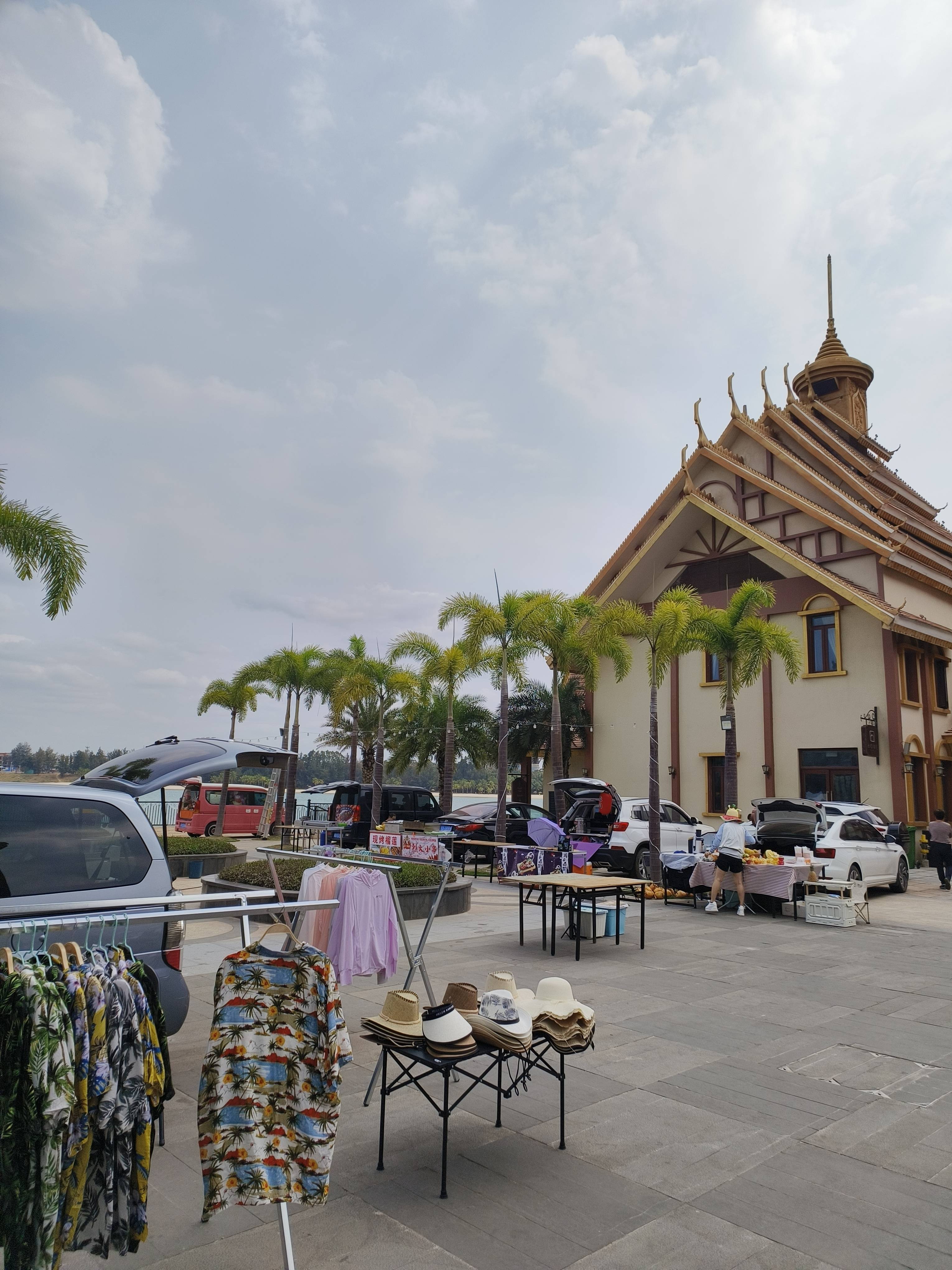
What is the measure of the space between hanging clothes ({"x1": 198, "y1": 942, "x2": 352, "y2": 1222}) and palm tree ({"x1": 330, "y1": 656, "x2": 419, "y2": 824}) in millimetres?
25054

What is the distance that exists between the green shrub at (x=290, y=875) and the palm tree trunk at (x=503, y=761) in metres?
6.93

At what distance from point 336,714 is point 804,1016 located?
25099 millimetres

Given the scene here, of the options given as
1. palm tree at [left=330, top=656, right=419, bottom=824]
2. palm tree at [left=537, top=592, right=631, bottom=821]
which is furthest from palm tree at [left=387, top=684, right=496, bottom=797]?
palm tree at [left=537, top=592, right=631, bottom=821]

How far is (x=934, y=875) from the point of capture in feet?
72.1

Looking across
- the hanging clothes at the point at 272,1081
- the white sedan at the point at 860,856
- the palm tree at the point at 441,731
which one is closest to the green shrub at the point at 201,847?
the white sedan at the point at 860,856

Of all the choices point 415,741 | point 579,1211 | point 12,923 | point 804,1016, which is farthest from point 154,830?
point 415,741

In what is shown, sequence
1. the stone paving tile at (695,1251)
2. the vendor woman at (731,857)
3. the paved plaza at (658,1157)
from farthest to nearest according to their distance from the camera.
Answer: the vendor woman at (731,857) < the paved plaza at (658,1157) < the stone paving tile at (695,1251)

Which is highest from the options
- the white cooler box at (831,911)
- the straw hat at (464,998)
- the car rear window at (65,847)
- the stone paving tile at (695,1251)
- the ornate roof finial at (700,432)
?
the ornate roof finial at (700,432)

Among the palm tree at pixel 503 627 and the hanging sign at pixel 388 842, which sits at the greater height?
the palm tree at pixel 503 627

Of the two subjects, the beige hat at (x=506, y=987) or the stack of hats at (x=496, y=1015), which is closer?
the stack of hats at (x=496, y=1015)

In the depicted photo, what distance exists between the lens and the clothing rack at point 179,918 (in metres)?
2.98

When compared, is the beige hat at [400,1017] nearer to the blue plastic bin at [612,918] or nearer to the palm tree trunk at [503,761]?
the blue plastic bin at [612,918]

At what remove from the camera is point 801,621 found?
26.3 meters

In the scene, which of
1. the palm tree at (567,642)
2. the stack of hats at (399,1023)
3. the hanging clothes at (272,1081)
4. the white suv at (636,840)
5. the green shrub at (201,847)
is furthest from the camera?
the palm tree at (567,642)
